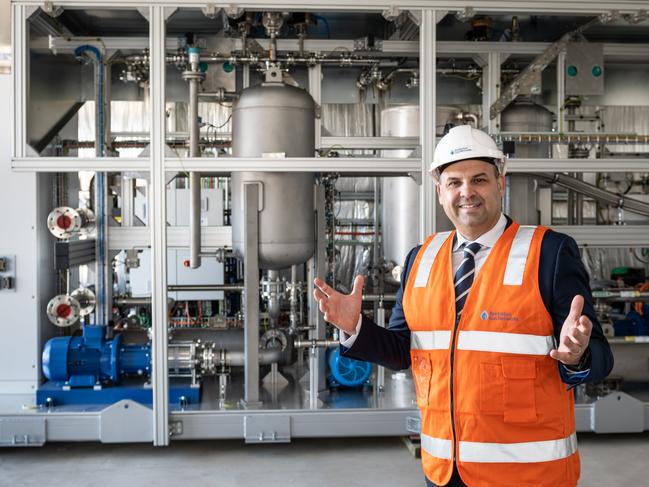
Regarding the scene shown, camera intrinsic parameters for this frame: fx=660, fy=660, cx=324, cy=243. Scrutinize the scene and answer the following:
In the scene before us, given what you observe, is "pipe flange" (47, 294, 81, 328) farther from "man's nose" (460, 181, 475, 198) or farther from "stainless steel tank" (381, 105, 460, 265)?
"man's nose" (460, 181, 475, 198)

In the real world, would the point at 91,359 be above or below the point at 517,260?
below

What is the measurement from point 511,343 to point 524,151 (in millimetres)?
3118

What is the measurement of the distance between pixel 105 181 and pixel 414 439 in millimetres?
2554

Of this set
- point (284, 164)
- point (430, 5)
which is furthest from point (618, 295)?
point (284, 164)

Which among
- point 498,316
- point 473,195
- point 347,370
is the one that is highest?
point 473,195

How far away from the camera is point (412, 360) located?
188 centimetres

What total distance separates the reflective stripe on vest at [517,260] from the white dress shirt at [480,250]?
0.06 m

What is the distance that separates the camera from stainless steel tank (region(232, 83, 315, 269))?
12.2ft

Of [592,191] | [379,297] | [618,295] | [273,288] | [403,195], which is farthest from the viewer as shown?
[403,195]

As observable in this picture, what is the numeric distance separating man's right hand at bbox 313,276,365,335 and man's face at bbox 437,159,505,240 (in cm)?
32

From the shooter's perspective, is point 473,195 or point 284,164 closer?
point 473,195

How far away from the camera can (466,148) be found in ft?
5.73

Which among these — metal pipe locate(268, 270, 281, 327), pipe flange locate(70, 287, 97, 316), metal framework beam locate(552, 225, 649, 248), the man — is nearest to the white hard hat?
the man

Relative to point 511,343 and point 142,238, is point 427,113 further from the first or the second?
point 511,343
